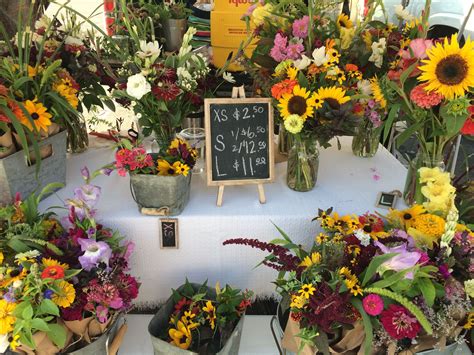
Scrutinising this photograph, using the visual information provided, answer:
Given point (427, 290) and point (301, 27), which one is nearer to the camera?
point (427, 290)

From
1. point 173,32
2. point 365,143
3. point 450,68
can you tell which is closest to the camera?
point 450,68

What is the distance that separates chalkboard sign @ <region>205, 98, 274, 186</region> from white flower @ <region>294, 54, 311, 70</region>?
0.41 ft

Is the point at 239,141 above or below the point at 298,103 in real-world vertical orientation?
below

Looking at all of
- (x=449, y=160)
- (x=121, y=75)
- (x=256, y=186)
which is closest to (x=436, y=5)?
(x=449, y=160)

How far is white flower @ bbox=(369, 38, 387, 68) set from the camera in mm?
1259

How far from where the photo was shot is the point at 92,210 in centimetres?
104

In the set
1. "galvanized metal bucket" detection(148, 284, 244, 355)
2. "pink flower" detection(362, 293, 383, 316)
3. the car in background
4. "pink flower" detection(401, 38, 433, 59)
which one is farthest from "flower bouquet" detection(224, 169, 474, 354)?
the car in background

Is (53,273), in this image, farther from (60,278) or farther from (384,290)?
(384,290)

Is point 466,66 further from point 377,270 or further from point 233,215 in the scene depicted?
point 233,215

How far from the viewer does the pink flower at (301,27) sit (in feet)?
3.65

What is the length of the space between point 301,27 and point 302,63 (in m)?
0.11

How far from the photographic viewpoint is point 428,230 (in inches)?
36.6

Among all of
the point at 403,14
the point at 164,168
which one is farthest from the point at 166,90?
the point at 403,14

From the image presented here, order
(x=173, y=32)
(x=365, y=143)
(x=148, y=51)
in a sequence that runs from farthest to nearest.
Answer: (x=173, y=32)
(x=365, y=143)
(x=148, y=51)
